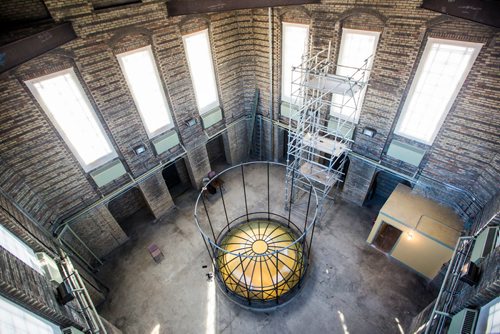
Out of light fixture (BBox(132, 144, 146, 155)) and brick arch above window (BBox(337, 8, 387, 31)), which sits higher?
brick arch above window (BBox(337, 8, 387, 31))

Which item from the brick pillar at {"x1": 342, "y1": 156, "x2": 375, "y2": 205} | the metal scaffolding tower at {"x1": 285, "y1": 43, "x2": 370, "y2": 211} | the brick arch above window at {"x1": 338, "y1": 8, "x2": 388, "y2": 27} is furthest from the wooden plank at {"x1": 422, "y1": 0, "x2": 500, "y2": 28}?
the brick pillar at {"x1": 342, "y1": 156, "x2": 375, "y2": 205}

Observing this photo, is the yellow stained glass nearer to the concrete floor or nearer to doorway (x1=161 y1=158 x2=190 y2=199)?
the concrete floor

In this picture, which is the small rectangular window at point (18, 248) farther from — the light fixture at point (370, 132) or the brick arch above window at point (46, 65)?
the light fixture at point (370, 132)

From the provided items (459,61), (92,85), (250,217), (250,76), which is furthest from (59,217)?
(459,61)

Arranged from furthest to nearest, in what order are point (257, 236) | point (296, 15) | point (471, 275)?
point (257, 236) < point (296, 15) < point (471, 275)

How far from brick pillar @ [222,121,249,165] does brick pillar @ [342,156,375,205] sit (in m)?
5.98

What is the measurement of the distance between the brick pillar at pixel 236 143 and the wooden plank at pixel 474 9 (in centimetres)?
964

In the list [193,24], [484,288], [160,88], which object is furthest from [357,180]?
[193,24]

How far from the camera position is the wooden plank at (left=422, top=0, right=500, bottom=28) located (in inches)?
246

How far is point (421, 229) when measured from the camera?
9.51m

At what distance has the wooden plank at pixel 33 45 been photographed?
6.03 metres

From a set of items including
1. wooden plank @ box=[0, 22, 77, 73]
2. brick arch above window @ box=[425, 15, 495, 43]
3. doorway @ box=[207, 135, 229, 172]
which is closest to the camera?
wooden plank @ box=[0, 22, 77, 73]

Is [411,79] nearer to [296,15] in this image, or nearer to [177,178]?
[296,15]

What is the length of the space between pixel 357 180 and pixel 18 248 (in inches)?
485
